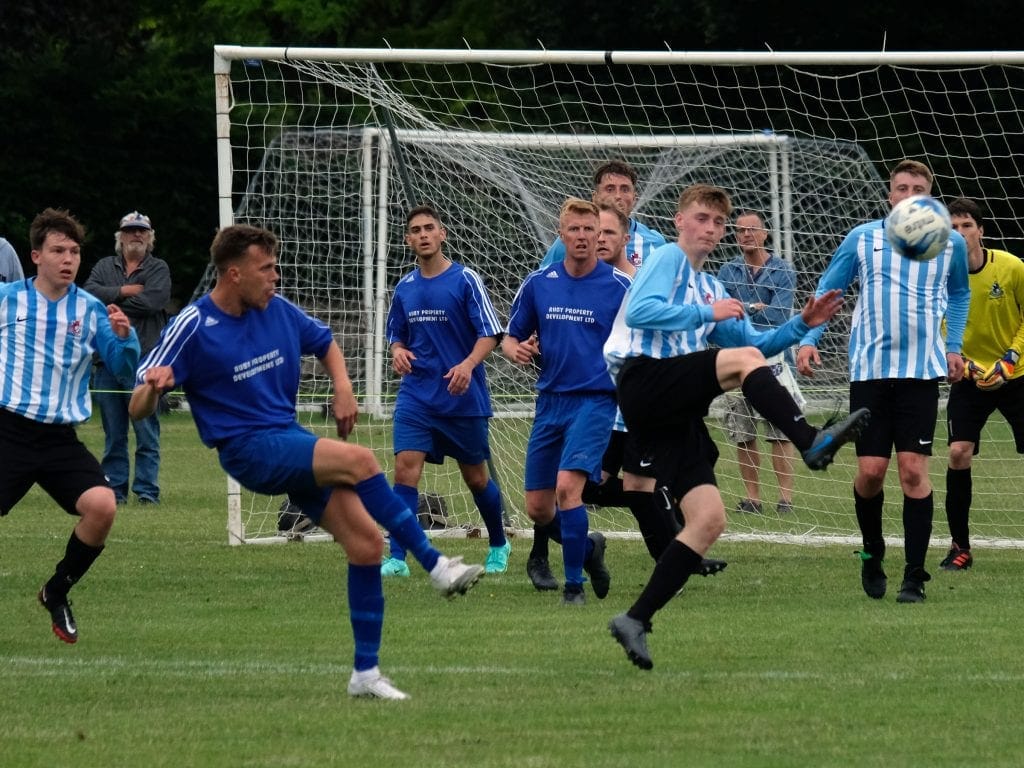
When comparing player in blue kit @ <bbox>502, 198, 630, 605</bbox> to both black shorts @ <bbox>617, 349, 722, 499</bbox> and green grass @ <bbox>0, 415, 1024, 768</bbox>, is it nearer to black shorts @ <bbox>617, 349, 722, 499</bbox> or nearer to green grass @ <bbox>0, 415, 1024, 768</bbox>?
green grass @ <bbox>0, 415, 1024, 768</bbox>

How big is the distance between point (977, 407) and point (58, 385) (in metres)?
5.32

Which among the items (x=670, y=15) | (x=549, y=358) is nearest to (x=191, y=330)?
(x=549, y=358)

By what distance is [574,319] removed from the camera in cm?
954

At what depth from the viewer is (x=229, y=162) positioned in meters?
11.7

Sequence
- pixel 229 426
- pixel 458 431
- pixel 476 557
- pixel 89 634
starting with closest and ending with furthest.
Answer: pixel 229 426, pixel 89 634, pixel 458 431, pixel 476 557

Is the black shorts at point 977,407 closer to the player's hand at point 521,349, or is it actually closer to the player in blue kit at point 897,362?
the player in blue kit at point 897,362

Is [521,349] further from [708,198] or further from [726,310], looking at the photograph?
[726,310]

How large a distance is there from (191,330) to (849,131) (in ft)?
46.8

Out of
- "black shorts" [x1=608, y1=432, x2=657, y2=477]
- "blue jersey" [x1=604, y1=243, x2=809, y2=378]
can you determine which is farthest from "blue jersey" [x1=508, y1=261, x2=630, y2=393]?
"blue jersey" [x1=604, y1=243, x2=809, y2=378]

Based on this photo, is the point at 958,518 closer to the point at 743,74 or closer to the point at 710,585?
the point at 710,585

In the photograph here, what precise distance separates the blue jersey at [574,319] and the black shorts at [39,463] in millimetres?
2442

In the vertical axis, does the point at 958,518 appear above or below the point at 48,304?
below

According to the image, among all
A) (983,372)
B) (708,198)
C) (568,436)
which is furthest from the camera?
(983,372)

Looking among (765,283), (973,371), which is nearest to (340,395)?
(973,371)
